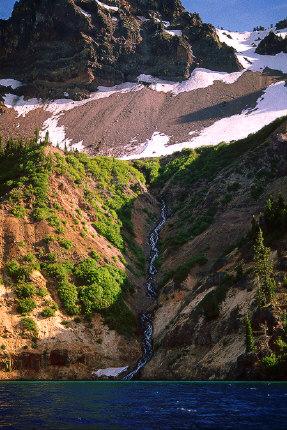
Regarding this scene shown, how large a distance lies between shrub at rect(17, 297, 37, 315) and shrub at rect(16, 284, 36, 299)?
1.77 ft

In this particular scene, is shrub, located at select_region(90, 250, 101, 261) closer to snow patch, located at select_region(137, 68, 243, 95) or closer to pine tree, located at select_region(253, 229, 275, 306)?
pine tree, located at select_region(253, 229, 275, 306)

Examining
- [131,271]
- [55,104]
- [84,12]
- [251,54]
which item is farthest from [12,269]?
[251,54]

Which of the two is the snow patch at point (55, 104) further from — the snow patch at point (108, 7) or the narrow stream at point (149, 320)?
the narrow stream at point (149, 320)

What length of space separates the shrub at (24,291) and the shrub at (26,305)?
54cm

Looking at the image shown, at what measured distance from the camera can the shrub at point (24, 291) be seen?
40938 mm

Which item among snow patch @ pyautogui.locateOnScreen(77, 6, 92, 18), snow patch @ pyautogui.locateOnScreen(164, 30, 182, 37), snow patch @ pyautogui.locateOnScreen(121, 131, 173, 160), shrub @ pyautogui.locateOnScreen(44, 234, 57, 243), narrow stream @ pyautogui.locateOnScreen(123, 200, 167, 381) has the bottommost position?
narrow stream @ pyautogui.locateOnScreen(123, 200, 167, 381)

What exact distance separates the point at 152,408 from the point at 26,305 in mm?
23693

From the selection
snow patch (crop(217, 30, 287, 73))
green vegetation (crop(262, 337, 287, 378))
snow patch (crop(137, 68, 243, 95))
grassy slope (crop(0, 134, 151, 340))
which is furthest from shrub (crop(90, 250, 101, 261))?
snow patch (crop(217, 30, 287, 73))

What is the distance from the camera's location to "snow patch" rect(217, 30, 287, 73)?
137 m

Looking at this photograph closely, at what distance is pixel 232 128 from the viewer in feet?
332

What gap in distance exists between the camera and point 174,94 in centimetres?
12812

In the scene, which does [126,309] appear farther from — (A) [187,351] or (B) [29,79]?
(B) [29,79]

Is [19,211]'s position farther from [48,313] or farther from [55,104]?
[55,104]

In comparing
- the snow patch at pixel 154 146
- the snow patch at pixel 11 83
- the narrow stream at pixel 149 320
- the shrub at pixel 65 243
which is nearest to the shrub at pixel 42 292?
the shrub at pixel 65 243
